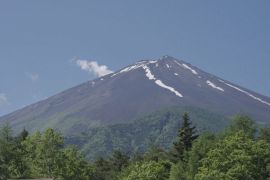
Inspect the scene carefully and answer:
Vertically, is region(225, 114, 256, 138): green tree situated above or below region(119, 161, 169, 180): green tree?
above

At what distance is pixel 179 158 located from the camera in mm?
83062

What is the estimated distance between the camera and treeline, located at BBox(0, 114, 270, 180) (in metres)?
60.9

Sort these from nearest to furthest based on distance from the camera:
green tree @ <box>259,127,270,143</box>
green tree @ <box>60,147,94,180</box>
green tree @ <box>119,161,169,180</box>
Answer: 1. green tree @ <box>119,161,169,180</box>
2. green tree @ <box>259,127,270,143</box>
3. green tree @ <box>60,147,94,180</box>

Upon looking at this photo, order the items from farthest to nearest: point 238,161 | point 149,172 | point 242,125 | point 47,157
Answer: point 47,157, point 242,125, point 149,172, point 238,161

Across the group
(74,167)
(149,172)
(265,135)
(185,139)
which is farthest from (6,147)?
(265,135)

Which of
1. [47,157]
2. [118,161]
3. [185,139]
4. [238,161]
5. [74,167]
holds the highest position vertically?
[185,139]

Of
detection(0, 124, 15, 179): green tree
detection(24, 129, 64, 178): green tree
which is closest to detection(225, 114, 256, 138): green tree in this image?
detection(24, 129, 64, 178): green tree

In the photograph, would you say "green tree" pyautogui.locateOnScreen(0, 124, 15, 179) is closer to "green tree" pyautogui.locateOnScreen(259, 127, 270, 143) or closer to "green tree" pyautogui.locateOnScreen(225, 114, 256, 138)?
"green tree" pyautogui.locateOnScreen(225, 114, 256, 138)

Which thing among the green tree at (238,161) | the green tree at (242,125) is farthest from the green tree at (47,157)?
the green tree at (238,161)

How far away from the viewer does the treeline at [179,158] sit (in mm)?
60938

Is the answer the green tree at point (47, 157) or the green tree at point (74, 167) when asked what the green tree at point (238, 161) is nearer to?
the green tree at point (74, 167)

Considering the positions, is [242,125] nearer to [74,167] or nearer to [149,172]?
[149,172]

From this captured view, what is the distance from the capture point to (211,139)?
81000mm

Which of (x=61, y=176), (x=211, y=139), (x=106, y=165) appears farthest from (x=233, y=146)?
(x=106, y=165)
